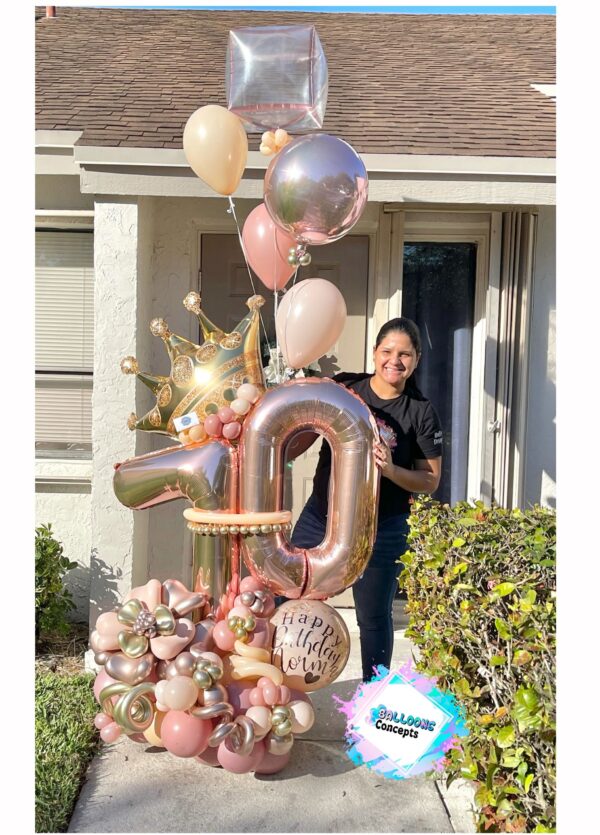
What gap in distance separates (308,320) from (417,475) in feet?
2.99

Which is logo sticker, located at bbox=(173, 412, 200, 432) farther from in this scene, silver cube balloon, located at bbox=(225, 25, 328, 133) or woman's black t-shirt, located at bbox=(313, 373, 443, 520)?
silver cube balloon, located at bbox=(225, 25, 328, 133)

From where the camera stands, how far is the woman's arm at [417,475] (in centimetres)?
306

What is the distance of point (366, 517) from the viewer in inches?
106

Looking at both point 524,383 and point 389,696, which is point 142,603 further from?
point 524,383

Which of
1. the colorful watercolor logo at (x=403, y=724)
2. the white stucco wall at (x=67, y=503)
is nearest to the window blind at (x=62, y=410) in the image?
the white stucco wall at (x=67, y=503)

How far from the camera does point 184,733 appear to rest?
2.48 meters

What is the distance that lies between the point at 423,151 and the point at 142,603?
2865 mm

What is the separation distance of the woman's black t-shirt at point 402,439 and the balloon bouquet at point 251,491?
52cm

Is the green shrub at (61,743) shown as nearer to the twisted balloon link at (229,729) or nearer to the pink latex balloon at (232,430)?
the twisted balloon link at (229,729)

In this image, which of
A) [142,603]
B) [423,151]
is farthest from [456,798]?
[423,151]

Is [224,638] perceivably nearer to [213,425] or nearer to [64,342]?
[213,425]

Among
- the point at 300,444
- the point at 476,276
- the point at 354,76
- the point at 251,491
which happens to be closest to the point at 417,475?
the point at 300,444

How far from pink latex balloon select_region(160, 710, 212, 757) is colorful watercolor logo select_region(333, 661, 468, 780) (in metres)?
0.59

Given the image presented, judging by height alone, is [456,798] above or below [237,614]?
below
